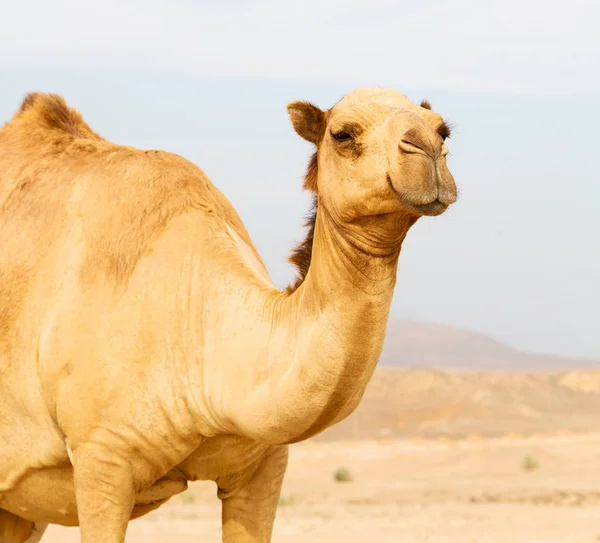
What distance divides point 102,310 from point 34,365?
0.52 m

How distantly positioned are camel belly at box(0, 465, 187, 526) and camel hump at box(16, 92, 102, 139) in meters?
2.03

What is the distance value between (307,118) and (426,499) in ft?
41.0

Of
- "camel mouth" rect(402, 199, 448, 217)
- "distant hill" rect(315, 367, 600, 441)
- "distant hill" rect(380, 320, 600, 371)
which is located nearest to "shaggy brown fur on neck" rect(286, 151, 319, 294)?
"camel mouth" rect(402, 199, 448, 217)

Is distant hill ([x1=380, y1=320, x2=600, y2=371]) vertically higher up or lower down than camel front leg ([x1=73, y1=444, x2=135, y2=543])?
higher up

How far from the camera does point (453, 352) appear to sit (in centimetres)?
11912

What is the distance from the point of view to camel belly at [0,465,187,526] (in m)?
5.99

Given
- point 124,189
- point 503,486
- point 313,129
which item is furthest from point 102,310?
point 503,486

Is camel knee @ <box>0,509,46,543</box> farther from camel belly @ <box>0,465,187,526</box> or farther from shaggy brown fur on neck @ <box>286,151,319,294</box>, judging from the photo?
shaggy brown fur on neck @ <box>286,151,319,294</box>

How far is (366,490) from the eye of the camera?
60.8 feet

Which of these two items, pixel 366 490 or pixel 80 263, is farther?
pixel 366 490

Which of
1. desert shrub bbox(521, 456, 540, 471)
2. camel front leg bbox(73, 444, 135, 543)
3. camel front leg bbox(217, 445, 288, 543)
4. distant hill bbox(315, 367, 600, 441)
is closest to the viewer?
camel front leg bbox(73, 444, 135, 543)

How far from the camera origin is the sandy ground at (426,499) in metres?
12.6

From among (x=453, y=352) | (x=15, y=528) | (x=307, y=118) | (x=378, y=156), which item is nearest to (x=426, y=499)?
(x=15, y=528)

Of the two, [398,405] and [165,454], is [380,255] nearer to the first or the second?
[165,454]
